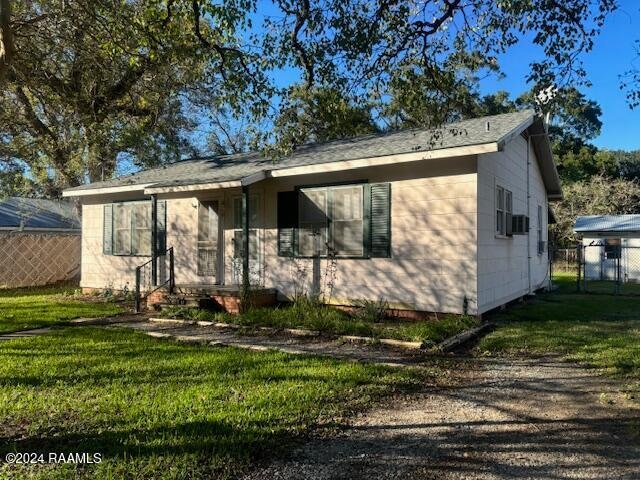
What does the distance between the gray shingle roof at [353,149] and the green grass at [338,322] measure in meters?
2.73

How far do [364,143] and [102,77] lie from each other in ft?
19.3

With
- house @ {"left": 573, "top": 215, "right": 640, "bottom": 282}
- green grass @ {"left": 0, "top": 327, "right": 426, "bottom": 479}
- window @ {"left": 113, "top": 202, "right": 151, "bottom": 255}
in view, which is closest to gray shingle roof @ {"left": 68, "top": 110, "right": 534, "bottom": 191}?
window @ {"left": 113, "top": 202, "right": 151, "bottom": 255}

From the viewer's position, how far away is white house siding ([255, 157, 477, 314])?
8.52 metres

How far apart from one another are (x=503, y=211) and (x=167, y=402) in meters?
8.05

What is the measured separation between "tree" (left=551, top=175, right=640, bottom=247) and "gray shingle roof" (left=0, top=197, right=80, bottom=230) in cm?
2492

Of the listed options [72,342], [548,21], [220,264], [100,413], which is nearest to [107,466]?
[100,413]

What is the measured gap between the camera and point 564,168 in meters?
35.4

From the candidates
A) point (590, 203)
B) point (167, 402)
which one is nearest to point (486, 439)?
point (167, 402)

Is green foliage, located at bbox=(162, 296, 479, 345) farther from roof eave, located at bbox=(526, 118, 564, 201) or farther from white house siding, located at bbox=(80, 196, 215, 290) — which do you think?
roof eave, located at bbox=(526, 118, 564, 201)

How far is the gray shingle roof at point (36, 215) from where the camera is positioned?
68.8ft

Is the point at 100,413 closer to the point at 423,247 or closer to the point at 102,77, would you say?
the point at 423,247

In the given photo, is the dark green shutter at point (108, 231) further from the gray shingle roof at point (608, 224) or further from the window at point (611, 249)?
the window at point (611, 249)

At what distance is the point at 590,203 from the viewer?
27.6 metres

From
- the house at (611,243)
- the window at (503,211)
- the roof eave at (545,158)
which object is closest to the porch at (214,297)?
the window at (503,211)
